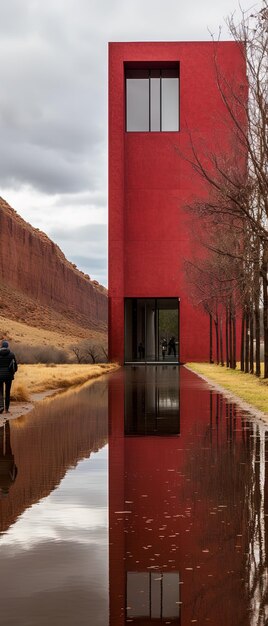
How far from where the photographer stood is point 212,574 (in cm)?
642

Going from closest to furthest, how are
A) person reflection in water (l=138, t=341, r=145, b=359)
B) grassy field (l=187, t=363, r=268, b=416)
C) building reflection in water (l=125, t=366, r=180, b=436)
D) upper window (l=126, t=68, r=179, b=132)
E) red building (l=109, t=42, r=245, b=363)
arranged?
building reflection in water (l=125, t=366, r=180, b=436)
grassy field (l=187, t=363, r=268, b=416)
red building (l=109, t=42, r=245, b=363)
upper window (l=126, t=68, r=179, b=132)
person reflection in water (l=138, t=341, r=145, b=359)

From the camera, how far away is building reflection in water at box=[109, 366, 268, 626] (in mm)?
5770

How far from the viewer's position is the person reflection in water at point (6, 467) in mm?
10555

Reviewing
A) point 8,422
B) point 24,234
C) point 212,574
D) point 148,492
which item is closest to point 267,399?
point 8,422

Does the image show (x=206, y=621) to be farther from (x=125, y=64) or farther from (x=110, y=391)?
(x=125, y=64)

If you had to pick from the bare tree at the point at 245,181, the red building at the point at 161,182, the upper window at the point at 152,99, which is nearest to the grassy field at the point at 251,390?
the bare tree at the point at 245,181

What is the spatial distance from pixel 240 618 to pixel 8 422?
13.7 metres

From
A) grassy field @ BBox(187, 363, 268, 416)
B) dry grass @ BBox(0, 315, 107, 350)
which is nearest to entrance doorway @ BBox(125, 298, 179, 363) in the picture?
grassy field @ BBox(187, 363, 268, 416)

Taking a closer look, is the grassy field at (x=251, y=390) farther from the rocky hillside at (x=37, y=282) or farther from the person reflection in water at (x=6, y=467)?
the rocky hillside at (x=37, y=282)

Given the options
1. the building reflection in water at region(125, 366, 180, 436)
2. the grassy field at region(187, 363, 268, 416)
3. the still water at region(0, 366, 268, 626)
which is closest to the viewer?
the still water at region(0, 366, 268, 626)

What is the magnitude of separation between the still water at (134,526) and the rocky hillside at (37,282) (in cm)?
10671

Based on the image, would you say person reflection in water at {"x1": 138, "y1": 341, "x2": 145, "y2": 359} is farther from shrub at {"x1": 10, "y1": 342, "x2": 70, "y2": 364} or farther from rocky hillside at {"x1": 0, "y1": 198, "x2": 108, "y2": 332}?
rocky hillside at {"x1": 0, "y1": 198, "x2": 108, "y2": 332}

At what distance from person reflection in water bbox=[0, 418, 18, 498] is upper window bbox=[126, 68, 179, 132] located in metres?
49.1

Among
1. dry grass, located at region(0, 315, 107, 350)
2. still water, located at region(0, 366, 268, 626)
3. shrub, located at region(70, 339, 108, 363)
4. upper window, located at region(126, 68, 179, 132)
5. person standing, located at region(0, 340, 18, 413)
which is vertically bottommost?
still water, located at region(0, 366, 268, 626)
